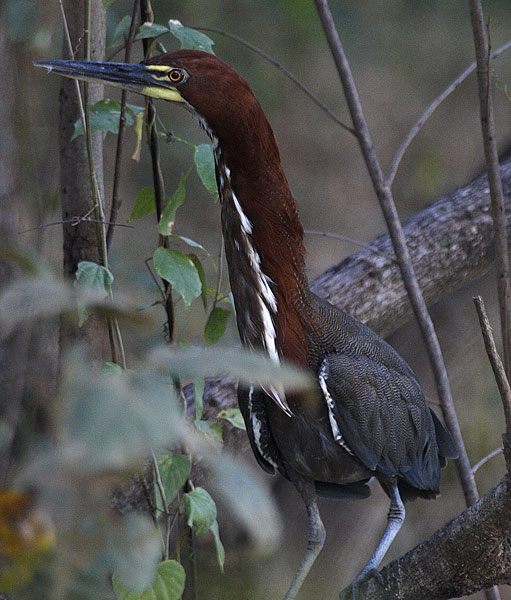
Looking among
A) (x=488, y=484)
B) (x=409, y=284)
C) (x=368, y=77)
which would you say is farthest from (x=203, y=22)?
(x=488, y=484)

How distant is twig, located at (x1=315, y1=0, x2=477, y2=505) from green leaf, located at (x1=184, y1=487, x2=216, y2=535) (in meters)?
0.60

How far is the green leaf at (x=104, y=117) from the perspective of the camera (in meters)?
1.33

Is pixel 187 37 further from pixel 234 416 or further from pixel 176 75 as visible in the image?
pixel 234 416

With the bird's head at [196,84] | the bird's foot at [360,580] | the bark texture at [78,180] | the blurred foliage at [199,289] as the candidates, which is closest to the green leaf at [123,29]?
the blurred foliage at [199,289]

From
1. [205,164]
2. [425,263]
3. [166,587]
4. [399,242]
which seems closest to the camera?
[166,587]

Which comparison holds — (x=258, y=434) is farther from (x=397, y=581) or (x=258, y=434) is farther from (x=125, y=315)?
(x=125, y=315)

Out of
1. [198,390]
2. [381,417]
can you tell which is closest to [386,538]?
[381,417]

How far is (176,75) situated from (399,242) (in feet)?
2.04

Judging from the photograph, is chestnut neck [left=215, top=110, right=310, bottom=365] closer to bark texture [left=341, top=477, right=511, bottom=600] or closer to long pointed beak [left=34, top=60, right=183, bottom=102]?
long pointed beak [left=34, top=60, right=183, bottom=102]

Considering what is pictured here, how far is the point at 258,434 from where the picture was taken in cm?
153

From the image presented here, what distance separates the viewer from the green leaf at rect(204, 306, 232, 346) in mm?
1434

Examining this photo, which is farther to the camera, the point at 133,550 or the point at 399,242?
the point at 399,242

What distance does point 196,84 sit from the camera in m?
1.18

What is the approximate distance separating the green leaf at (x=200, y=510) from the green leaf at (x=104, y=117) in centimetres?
62
